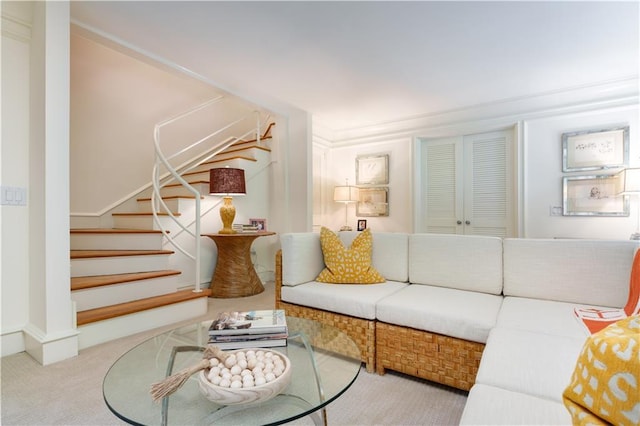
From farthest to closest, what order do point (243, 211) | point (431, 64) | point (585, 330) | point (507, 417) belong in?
point (243, 211) < point (431, 64) < point (585, 330) < point (507, 417)

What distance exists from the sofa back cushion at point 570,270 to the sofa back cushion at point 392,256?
64 centimetres

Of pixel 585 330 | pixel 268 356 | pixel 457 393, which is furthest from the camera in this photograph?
pixel 457 393

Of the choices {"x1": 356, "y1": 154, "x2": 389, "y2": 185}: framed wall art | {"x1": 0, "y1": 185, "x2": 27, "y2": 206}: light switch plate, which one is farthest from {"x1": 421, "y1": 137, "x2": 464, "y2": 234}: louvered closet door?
{"x1": 0, "y1": 185, "x2": 27, "y2": 206}: light switch plate

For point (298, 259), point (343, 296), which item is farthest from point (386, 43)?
point (343, 296)

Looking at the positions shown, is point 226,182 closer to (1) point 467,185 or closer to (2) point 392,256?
(2) point 392,256

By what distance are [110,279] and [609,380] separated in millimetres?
2889

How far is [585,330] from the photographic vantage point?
53.4 inches

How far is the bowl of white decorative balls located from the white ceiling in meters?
2.09

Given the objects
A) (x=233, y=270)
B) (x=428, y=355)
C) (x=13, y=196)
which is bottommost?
(x=428, y=355)

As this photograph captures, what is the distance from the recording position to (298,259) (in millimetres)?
2275

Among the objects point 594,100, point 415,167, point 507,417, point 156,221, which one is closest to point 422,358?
point 507,417

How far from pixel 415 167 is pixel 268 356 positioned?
3.72 metres

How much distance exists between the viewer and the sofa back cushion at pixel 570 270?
66.0 inches

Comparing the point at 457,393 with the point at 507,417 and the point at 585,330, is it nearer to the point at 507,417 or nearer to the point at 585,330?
the point at 585,330
